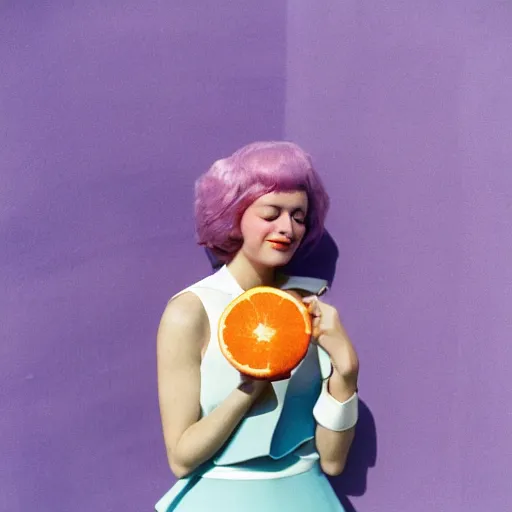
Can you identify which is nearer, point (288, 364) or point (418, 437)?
point (288, 364)

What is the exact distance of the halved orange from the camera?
1352mm

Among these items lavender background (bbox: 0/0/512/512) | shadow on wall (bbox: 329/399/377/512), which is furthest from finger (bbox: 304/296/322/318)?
shadow on wall (bbox: 329/399/377/512)

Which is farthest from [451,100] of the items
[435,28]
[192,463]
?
[192,463]

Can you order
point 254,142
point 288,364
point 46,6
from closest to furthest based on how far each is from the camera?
point 288,364 < point 46,6 < point 254,142

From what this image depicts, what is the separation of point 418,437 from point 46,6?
1.14 metres

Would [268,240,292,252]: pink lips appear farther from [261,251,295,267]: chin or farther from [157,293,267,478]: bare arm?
[157,293,267,478]: bare arm

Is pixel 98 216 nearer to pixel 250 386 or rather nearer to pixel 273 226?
pixel 273 226

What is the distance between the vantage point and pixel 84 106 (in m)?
1.57

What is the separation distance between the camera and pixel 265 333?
1.36 meters

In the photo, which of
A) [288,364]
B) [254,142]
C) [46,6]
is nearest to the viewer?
[288,364]

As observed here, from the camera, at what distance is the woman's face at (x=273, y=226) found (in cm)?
147

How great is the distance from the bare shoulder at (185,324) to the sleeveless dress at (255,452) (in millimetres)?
16

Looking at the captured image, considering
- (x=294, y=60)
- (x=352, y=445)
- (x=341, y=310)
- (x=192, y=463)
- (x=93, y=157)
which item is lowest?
(x=352, y=445)

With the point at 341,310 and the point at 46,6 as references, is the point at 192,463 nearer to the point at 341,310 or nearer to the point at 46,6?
the point at 341,310
